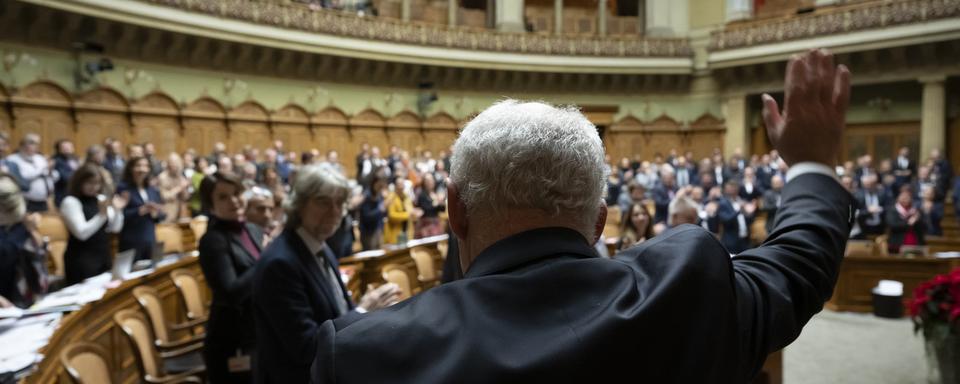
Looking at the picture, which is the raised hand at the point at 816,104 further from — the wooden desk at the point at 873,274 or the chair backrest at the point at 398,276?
the wooden desk at the point at 873,274

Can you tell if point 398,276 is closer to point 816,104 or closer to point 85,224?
point 85,224

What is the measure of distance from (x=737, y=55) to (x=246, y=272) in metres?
16.4

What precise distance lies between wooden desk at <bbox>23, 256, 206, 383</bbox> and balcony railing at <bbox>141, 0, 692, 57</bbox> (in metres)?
8.85

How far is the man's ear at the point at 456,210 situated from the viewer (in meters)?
0.95

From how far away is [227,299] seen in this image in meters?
2.78

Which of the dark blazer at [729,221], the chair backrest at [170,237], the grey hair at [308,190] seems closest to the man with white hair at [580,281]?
the grey hair at [308,190]

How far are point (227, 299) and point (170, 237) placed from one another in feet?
15.1

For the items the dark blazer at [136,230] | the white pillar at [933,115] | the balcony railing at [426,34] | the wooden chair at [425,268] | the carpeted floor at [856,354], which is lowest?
the carpeted floor at [856,354]

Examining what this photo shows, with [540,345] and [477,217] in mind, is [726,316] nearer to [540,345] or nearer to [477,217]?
[540,345]

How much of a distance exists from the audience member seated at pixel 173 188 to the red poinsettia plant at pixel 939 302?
25.7 feet

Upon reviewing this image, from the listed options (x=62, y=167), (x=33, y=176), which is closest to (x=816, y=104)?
(x=33, y=176)

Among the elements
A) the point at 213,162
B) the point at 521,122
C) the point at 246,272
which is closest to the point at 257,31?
the point at 213,162

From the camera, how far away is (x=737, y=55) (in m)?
16.7

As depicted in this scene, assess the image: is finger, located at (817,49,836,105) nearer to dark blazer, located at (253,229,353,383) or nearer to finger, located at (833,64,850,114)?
finger, located at (833,64,850,114)
